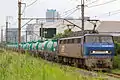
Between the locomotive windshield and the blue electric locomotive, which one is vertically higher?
the locomotive windshield

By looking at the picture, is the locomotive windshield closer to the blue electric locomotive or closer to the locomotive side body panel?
the blue electric locomotive

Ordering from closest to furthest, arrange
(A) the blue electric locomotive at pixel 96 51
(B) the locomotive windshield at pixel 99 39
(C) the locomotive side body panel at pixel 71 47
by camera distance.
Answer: (A) the blue electric locomotive at pixel 96 51
(B) the locomotive windshield at pixel 99 39
(C) the locomotive side body panel at pixel 71 47

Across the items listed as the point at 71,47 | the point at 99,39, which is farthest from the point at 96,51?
the point at 71,47

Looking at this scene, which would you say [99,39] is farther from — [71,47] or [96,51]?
[71,47]

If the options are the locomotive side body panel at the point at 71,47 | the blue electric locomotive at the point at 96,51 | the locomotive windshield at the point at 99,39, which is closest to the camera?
the blue electric locomotive at the point at 96,51

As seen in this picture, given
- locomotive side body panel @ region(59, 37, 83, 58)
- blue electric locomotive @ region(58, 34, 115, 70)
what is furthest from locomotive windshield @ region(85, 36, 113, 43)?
locomotive side body panel @ region(59, 37, 83, 58)

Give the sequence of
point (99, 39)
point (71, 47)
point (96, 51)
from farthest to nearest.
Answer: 1. point (71, 47)
2. point (99, 39)
3. point (96, 51)

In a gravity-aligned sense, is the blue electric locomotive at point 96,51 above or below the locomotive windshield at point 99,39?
below

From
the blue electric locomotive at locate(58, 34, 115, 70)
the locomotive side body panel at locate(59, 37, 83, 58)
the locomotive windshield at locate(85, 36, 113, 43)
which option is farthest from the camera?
the locomotive side body panel at locate(59, 37, 83, 58)

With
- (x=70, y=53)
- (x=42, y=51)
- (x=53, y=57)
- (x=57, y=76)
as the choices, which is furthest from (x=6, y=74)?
(x=42, y=51)

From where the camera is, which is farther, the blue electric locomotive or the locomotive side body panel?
the locomotive side body panel

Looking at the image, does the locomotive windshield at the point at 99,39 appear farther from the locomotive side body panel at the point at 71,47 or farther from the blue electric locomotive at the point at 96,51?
the locomotive side body panel at the point at 71,47

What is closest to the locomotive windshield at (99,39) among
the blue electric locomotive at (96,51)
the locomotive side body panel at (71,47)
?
the blue electric locomotive at (96,51)

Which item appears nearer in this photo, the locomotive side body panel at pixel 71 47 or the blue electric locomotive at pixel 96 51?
the blue electric locomotive at pixel 96 51
